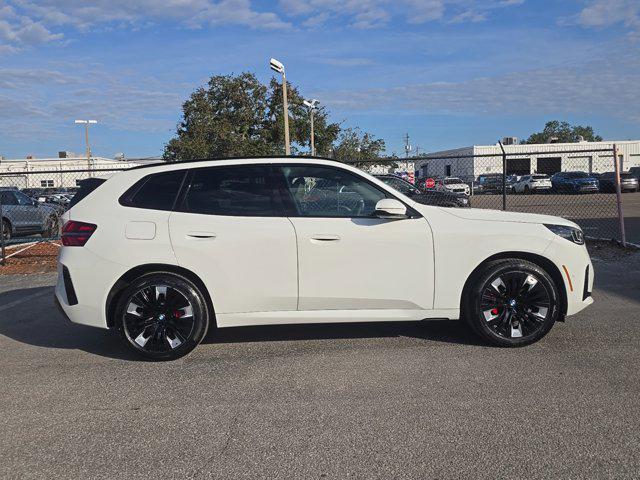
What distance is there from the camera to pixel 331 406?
3920mm

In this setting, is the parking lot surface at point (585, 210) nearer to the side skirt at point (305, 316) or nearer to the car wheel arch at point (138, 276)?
the side skirt at point (305, 316)

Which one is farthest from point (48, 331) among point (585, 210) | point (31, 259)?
point (585, 210)

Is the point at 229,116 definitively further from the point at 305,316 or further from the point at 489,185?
the point at 305,316

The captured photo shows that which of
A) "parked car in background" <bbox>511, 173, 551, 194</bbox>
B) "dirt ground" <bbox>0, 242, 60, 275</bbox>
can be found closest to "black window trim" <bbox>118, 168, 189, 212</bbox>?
"dirt ground" <bbox>0, 242, 60, 275</bbox>

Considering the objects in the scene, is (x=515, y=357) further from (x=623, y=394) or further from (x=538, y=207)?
(x=538, y=207)

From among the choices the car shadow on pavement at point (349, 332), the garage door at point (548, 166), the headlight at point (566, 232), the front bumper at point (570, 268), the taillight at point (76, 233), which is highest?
the garage door at point (548, 166)

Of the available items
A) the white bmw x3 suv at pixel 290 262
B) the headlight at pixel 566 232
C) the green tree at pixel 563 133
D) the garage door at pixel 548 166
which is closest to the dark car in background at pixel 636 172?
the garage door at pixel 548 166

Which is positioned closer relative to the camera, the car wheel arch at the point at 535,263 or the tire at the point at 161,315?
the tire at the point at 161,315

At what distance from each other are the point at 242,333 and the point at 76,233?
189cm

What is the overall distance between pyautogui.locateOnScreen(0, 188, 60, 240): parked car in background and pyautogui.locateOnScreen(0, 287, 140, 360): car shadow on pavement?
850cm

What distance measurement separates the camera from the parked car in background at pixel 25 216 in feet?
51.0

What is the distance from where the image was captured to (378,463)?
3.14m

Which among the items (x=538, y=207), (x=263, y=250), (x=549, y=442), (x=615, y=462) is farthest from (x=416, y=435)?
(x=538, y=207)

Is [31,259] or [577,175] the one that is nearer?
[31,259]
